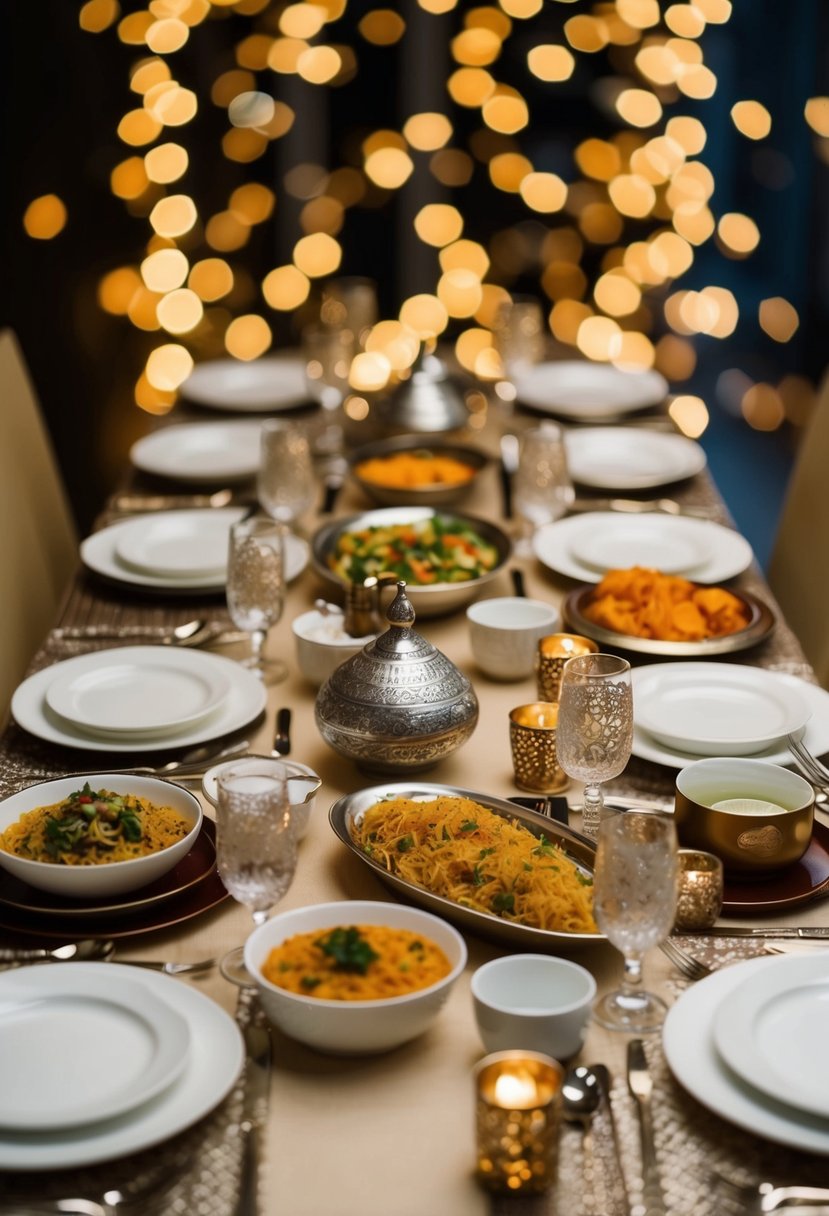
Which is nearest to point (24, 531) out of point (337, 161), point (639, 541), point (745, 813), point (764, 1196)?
point (639, 541)

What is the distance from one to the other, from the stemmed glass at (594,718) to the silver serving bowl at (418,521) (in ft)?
1.75

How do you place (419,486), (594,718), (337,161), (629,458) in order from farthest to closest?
(337,161)
(629,458)
(419,486)
(594,718)

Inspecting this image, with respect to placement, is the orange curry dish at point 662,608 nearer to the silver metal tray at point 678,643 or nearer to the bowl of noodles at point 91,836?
the silver metal tray at point 678,643

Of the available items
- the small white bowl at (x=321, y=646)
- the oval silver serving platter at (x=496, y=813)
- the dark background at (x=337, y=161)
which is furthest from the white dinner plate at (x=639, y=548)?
the dark background at (x=337, y=161)

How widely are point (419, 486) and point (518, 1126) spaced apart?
59.6 inches

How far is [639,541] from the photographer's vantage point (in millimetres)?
2195

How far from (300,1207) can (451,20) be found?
12.6 feet

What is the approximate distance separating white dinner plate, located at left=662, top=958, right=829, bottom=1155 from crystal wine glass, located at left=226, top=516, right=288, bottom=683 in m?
0.78

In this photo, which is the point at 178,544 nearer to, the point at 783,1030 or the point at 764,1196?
the point at 783,1030

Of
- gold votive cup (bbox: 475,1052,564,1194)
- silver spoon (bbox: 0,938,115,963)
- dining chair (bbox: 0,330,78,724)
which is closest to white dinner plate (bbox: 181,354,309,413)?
dining chair (bbox: 0,330,78,724)

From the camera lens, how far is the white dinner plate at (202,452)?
8.04 ft

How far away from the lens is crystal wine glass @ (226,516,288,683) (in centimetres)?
169

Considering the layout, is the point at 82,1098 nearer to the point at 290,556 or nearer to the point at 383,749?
the point at 383,749

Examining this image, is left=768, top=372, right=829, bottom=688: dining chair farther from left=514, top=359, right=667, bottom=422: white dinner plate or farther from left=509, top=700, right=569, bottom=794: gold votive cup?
left=509, top=700, right=569, bottom=794: gold votive cup
